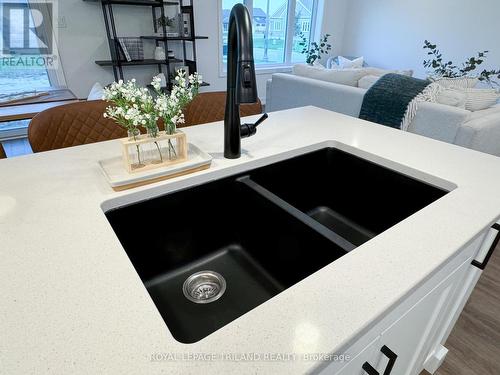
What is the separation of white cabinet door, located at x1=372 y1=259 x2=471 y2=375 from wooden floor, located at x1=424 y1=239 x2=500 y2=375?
1.61ft

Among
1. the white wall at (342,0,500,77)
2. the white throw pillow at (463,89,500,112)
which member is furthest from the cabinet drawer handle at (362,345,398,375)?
the white wall at (342,0,500,77)

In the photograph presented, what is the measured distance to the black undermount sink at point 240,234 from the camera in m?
0.73

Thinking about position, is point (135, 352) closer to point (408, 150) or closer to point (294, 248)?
point (294, 248)

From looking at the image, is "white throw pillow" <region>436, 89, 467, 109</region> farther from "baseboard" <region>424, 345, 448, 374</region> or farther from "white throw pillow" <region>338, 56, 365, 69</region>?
"white throw pillow" <region>338, 56, 365, 69</region>

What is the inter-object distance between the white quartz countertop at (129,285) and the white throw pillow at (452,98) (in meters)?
1.61

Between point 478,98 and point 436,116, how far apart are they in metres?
0.44

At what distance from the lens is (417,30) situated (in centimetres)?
480

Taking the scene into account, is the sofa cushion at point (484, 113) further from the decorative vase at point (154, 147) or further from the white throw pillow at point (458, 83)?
the decorative vase at point (154, 147)

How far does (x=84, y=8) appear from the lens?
332 cm

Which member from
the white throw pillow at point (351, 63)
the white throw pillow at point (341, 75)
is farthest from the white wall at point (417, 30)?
the white throw pillow at point (341, 75)

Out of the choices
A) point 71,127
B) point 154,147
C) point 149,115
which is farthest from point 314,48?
point 149,115

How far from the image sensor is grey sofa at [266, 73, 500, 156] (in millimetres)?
1986

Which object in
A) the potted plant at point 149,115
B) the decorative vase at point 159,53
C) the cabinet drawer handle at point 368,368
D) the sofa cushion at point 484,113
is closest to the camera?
the cabinet drawer handle at point 368,368

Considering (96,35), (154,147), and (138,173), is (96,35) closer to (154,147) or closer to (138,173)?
(154,147)
